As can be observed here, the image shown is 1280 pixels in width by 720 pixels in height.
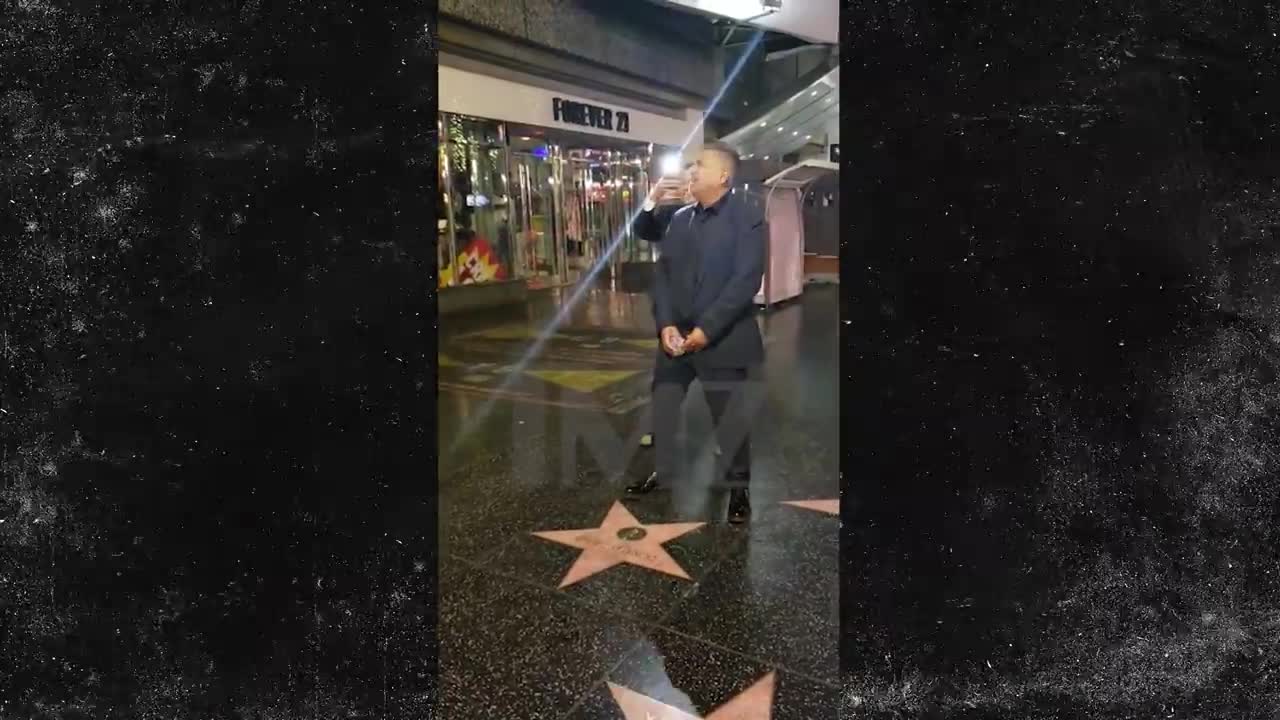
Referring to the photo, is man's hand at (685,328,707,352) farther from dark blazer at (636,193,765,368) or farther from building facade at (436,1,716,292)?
building facade at (436,1,716,292)

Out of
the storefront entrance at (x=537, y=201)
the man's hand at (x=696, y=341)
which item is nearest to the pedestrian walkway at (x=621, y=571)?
the man's hand at (x=696, y=341)

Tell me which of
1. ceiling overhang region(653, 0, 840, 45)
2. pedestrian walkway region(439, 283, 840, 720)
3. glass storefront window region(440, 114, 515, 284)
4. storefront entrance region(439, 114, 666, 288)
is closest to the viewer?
ceiling overhang region(653, 0, 840, 45)

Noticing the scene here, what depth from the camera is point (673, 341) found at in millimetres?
1881

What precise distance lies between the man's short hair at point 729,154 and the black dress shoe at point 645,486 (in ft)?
2.66

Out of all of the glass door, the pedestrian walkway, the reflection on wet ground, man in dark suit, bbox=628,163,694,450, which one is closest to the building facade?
the glass door

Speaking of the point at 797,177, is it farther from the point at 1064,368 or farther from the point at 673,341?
the point at 1064,368

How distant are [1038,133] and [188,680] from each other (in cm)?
77

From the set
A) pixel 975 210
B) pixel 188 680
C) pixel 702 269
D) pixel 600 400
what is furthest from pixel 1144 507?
pixel 600 400

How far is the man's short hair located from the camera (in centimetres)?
178

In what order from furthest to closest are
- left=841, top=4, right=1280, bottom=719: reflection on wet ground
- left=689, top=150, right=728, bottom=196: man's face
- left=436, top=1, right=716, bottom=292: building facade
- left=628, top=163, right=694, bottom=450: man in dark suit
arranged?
left=436, top=1, right=716, bottom=292: building facade < left=628, top=163, right=694, bottom=450: man in dark suit < left=689, top=150, right=728, bottom=196: man's face < left=841, top=4, right=1280, bottom=719: reflection on wet ground

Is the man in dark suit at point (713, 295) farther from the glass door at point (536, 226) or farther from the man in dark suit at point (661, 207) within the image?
the glass door at point (536, 226)

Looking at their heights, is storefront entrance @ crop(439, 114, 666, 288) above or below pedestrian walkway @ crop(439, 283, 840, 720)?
above

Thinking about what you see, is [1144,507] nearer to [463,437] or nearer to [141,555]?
[141,555]

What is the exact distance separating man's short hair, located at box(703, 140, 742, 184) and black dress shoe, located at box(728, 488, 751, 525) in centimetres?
76
